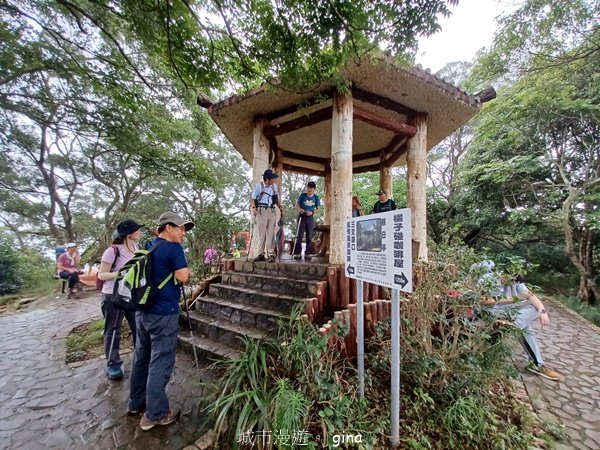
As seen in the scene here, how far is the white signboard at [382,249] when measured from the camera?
71.4 inches

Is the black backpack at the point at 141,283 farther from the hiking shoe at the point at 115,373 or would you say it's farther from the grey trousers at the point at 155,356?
the hiking shoe at the point at 115,373

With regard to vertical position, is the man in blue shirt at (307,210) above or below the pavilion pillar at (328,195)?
below

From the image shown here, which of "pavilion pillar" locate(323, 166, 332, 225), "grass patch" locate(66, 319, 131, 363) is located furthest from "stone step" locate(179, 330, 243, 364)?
"pavilion pillar" locate(323, 166, 332, 225)

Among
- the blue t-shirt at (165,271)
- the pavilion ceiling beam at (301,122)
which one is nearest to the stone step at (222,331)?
the blue t-shirt at (165,271)

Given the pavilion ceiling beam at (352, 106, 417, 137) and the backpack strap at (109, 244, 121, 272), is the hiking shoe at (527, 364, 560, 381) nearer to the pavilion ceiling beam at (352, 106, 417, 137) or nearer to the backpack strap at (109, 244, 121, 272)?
the pavilion ceiling beam at (352, 106, 417, 137)

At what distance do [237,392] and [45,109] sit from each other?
392 inches

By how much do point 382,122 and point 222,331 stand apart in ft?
13.7

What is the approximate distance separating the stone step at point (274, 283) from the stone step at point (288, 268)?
0.13 m

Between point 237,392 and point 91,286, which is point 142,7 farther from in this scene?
point 91,286

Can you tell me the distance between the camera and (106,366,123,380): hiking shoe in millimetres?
2863

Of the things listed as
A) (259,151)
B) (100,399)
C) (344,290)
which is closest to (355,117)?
(259,151)

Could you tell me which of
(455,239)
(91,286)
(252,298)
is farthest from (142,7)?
(91,286)

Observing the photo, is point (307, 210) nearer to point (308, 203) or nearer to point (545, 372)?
point (308, 203)

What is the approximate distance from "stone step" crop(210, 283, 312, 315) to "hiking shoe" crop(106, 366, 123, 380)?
1443 mm
